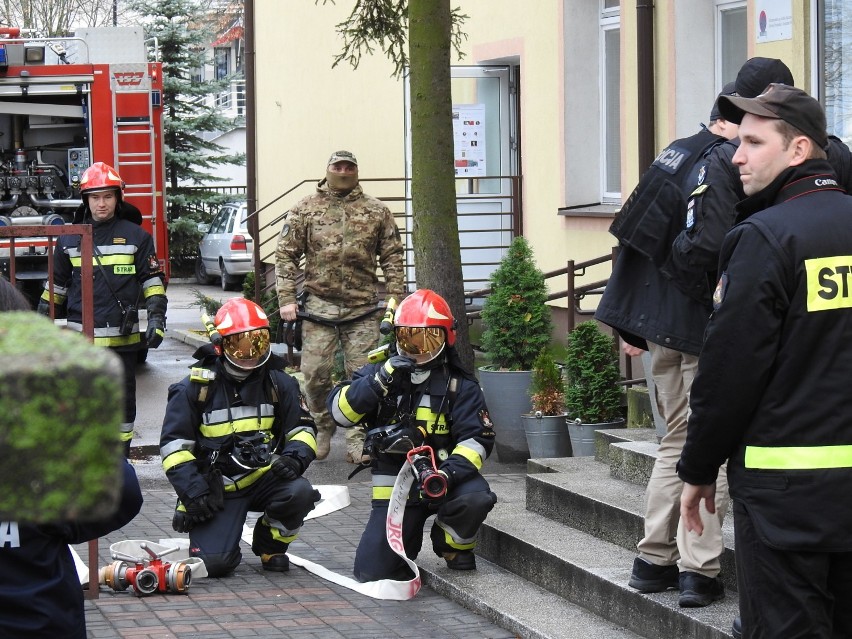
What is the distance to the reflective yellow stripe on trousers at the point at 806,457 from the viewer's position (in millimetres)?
3355

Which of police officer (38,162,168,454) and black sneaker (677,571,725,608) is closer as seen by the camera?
black sneaker (677,571,725,608)

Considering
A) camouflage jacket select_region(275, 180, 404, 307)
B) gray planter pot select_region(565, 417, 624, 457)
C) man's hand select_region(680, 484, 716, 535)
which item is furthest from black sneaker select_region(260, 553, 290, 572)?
man's hand select_region(680, 484, 716, 535)

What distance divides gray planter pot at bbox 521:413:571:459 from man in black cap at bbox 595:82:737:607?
3.50m

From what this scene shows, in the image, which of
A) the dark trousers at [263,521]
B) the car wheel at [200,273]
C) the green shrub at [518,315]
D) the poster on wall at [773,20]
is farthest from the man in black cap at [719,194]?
the car wheel at [200,273]

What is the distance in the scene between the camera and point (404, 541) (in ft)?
20.9

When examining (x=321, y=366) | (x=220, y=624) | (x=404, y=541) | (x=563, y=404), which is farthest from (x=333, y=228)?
(x=220, y=624)

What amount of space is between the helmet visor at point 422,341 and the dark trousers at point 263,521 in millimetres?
876

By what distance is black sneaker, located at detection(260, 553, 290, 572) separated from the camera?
259 inches

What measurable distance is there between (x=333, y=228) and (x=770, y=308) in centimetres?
610

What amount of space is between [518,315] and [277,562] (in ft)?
10.4

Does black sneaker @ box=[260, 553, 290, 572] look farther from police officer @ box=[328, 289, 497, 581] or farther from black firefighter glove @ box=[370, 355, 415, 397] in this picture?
black firefighter glove @ box=[370, 355, 415, 397]

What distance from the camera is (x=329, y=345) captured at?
9188mm

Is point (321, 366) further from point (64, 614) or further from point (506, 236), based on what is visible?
point (64, 614)

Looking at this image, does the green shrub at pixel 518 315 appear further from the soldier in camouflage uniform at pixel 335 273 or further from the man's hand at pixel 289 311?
the man's hand at pixel 289 311
